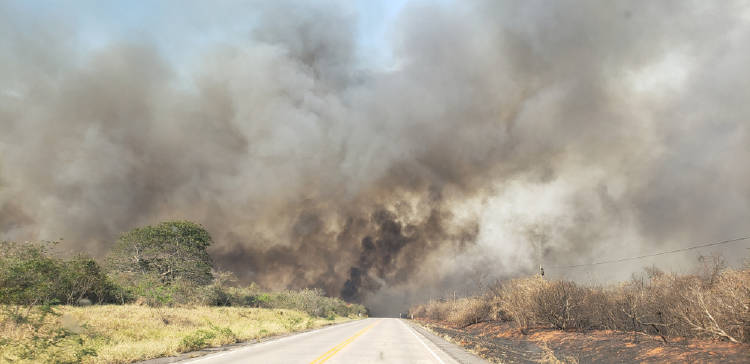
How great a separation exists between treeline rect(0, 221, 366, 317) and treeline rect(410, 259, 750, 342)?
2815 cm

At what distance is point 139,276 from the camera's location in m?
46.8

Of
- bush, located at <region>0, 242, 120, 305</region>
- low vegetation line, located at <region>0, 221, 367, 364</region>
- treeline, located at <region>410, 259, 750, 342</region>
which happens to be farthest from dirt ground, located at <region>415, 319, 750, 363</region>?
bush, located at <region>0, 242, 120, 305</region>

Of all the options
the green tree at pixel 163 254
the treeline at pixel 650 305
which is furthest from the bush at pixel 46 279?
the treeline at pixel 650 305

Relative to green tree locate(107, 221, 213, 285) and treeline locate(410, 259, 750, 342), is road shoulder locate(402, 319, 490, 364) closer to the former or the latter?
treeline locate(410, 259, 750, 342)

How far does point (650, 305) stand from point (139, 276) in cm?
5174

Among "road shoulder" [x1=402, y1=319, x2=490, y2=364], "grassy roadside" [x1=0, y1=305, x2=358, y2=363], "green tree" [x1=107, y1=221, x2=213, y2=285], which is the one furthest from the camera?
"green tree" [x1=107, y1=221, x2=213, y2=285]

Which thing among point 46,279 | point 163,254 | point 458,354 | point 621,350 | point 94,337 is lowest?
point 621,350

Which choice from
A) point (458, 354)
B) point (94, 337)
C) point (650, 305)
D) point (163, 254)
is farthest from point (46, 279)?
point (650, 305)

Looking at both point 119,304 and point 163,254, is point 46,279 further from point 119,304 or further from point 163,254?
point 163,254

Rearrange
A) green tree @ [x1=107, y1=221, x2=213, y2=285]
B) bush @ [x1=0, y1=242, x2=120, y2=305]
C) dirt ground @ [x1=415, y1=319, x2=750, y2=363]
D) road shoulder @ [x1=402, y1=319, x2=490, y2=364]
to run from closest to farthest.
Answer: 1. dirt ground @ [x1=415, y1=319, x2=750, y2=363]
2. road shoulder @ [x1=402, y1=319, x2=490, y2=364]
3. bush @ [x1=0, y1=242, x2=120, y2=305]
4. green tree @ [x1=107, y1=221, x2=213, y2=285]

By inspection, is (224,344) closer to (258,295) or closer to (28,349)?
(28,349)

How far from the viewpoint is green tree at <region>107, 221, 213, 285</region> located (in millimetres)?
51344

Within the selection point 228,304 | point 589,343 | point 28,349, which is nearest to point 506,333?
point 589,343

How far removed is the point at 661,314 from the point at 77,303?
3794 cm
